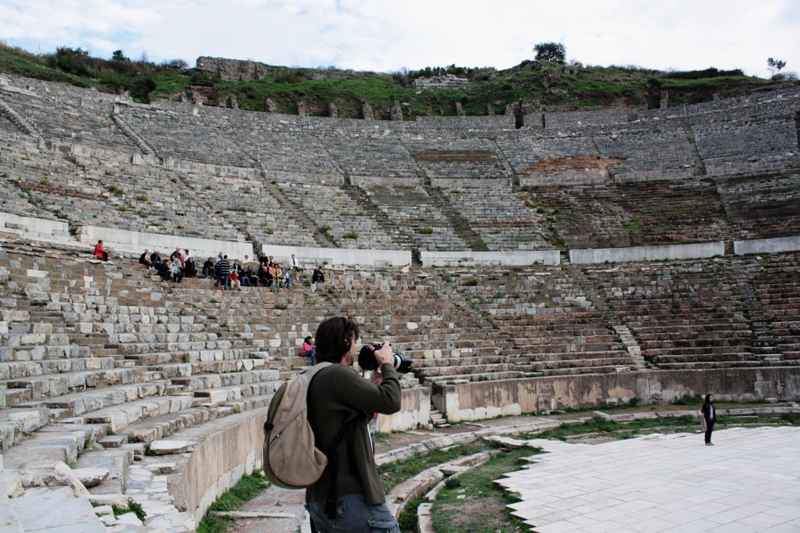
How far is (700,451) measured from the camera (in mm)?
9438

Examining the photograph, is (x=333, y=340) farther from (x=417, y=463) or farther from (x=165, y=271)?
(x=165, y=271)

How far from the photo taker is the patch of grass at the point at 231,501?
546 centimetres

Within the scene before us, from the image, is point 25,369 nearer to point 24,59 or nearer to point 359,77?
point 24,59

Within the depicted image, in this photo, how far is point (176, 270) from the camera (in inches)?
566

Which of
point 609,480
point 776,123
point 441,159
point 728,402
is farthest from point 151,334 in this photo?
point 776,123

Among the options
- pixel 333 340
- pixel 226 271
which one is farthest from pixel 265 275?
pixel 333 340

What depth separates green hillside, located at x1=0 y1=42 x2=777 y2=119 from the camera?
35.6m

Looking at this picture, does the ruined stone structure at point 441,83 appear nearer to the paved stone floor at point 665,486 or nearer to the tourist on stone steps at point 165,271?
the tourist on stone steps at point 165,271

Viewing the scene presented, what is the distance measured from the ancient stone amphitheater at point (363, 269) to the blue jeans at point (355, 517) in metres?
1.06

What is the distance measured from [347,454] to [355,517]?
0.87 feet

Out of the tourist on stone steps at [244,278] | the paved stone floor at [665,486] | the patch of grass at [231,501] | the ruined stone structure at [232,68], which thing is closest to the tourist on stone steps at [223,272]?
the tourist on stone steps at [244,278]

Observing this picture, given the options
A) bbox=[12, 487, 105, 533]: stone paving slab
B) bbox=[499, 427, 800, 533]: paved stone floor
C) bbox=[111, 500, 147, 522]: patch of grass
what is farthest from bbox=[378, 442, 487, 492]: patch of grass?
bbox=[12, 487, 105, 533]: stone paving slab

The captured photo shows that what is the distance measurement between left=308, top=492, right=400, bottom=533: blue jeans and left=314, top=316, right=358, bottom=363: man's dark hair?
631mm

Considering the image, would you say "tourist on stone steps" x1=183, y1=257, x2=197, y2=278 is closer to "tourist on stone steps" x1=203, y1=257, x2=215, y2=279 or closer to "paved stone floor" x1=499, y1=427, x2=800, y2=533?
"tourist on stone steps" x1=203, y1=257, x2=215, y2=279
